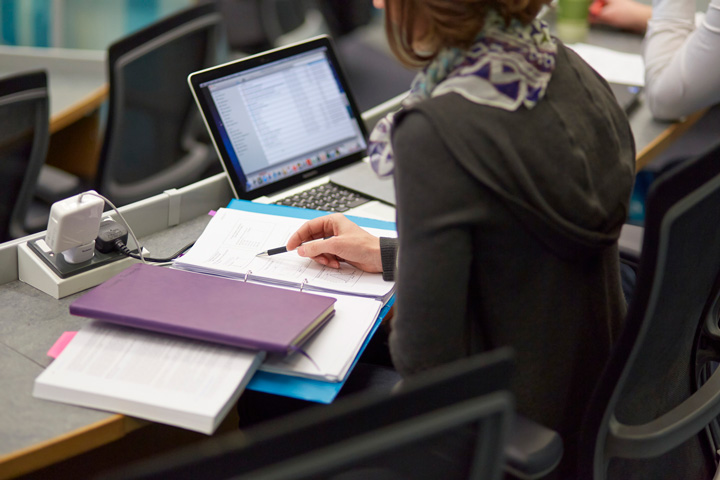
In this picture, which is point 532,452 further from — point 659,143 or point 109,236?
point 659,143

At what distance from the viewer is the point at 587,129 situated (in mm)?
938

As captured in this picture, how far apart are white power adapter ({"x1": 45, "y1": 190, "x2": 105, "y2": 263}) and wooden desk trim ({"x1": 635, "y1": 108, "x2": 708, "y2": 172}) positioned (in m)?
1.19

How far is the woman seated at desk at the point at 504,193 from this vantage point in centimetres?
85

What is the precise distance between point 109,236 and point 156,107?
1.07m

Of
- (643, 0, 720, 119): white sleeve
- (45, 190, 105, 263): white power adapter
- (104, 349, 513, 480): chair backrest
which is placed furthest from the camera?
(643, 0, 720, 119): white sleeve

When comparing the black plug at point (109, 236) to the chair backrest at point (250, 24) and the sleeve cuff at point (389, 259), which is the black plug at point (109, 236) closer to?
the sleeve cuff at point (389, 259)

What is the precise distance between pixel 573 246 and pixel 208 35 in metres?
1.62

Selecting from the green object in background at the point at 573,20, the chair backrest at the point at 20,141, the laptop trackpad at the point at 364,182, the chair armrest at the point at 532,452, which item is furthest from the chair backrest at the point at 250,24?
the chair armrest at the point at 532,452

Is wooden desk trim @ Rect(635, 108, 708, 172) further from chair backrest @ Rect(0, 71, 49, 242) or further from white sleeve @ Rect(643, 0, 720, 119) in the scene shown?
chair backrest @ Rect(0, 71, 49, 242)

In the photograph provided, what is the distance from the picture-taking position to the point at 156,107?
222cm

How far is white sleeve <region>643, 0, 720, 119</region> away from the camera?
1.66 metres

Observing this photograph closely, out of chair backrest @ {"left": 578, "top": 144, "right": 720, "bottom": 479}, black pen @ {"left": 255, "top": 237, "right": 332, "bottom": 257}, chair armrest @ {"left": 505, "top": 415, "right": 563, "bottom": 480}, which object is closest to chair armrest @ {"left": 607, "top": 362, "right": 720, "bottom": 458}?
chair backrest @ {"left": 578, "top": 144, "right": 720, "bottom": 479}

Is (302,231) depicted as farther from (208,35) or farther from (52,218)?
(208,35)

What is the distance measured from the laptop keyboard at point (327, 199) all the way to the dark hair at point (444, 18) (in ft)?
2.08
